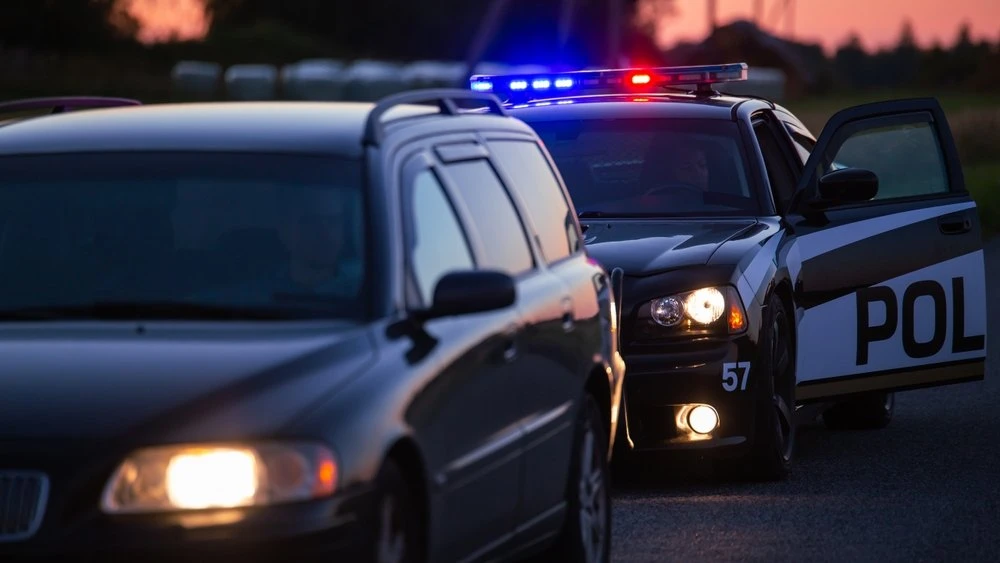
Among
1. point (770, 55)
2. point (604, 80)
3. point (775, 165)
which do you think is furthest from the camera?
point (770, 55)

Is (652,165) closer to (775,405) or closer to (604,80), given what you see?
(604,80)

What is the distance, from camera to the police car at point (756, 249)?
384 inches

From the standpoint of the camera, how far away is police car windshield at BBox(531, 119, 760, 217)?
11.0 metres

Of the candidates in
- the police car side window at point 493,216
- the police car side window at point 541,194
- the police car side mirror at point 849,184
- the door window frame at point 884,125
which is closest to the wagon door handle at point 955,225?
the door window frame at point 884,125

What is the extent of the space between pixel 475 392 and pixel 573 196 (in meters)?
5.14

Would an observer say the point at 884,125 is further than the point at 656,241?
Yes

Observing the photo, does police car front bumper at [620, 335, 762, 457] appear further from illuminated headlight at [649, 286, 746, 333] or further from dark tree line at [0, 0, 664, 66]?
dark tree line at [0, 0, 664, 66]

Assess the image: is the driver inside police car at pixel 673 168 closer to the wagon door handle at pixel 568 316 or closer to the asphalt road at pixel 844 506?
the asphalt road at pixel 844 506

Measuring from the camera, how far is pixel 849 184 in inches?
430

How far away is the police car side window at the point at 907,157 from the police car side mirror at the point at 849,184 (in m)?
0.77

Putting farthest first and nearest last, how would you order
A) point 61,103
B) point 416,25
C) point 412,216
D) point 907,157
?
point 416,25
point 907,157
point 61,103
point 412,216

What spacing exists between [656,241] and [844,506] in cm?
154

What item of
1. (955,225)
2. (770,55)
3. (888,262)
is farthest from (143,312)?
(770,55)

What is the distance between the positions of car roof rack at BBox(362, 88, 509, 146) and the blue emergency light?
421 cm
